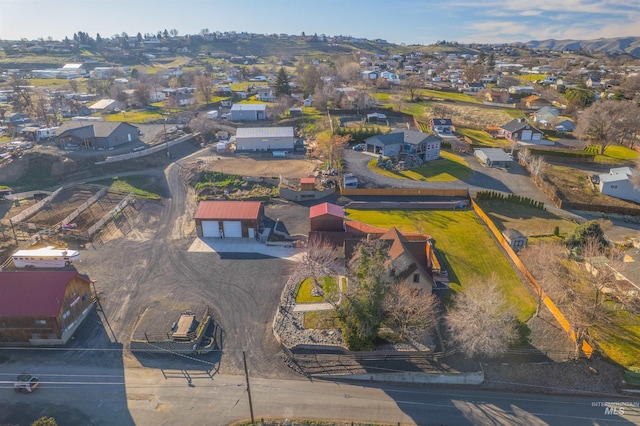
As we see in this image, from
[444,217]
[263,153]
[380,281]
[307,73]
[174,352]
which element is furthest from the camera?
[307,73]

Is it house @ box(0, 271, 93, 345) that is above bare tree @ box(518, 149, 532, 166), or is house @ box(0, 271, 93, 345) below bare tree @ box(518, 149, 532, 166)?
below

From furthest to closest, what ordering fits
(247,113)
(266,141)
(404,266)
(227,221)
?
(247,113), (266,141), (227,221), (404,266)

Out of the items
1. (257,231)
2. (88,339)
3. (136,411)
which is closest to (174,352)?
(136,411)

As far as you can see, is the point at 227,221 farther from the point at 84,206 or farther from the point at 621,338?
the point at 621,338

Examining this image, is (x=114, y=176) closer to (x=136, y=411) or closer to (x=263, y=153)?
(x=263, y=153)

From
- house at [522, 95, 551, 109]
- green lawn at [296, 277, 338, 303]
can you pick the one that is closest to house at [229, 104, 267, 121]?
green lawn at [296, 277, 338, 303]

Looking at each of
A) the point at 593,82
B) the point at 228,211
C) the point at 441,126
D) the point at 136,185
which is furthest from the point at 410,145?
the point at 593,82

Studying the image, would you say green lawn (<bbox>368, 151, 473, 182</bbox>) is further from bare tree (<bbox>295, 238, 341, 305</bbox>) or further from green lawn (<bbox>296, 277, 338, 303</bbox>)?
green lawn (<bbox>296, 277, 338, 303</bbox>)
